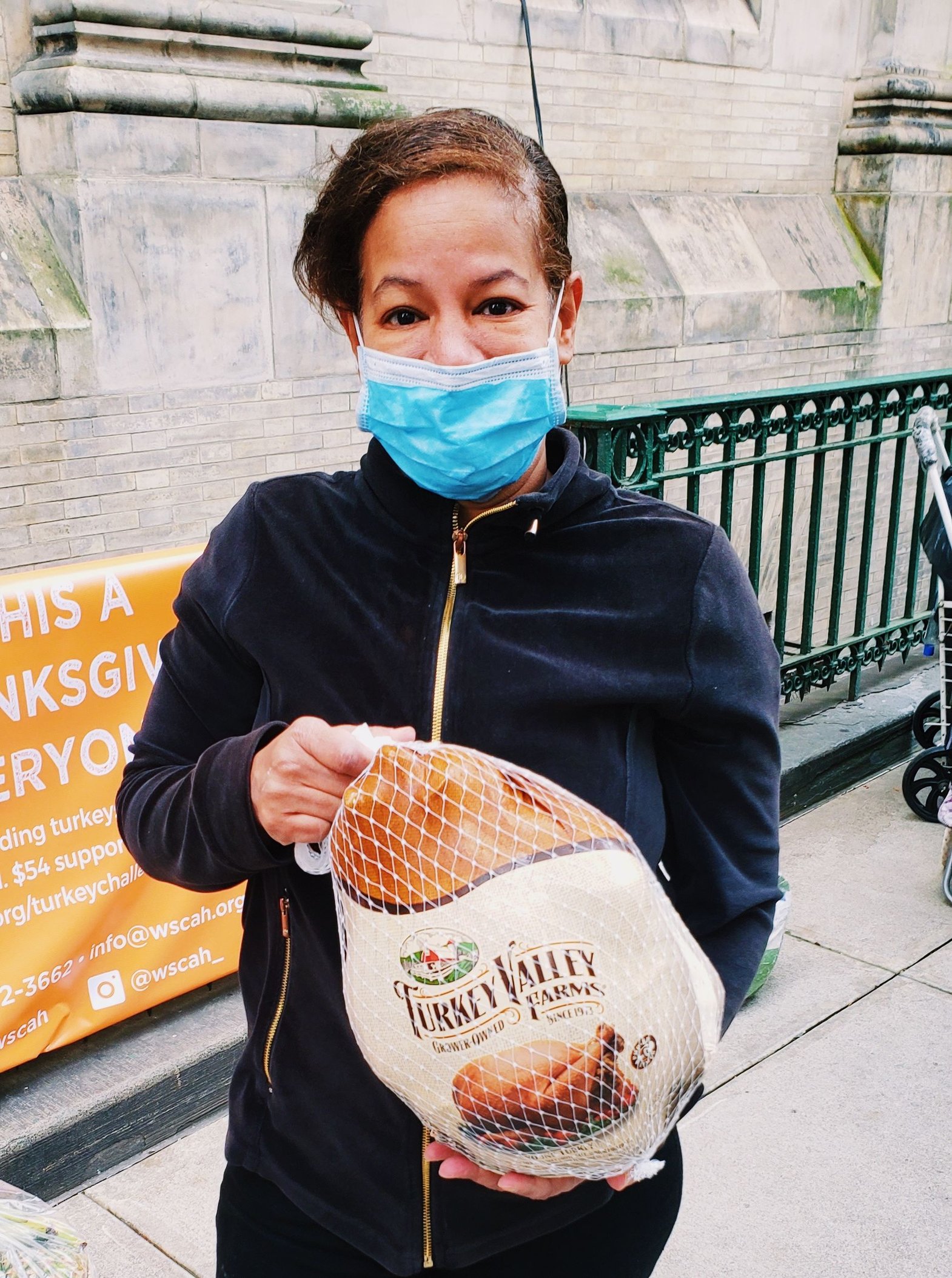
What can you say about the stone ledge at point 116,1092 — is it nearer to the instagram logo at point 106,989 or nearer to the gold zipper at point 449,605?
the instagram logo at point 106,989

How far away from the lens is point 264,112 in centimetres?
553

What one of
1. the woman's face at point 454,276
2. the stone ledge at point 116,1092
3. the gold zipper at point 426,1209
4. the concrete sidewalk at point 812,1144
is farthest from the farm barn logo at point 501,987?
the stone ledge at point 116,1092

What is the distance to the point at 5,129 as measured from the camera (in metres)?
5.30

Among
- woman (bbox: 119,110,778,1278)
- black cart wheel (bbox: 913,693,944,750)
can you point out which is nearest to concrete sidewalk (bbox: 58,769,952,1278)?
black cart wheel (bbox: 913,693,944,750)

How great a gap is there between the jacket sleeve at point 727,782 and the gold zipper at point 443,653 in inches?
10.3

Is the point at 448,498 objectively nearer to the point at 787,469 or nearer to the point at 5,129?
the point at 787,469

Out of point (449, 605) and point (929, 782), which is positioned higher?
point (449, 605)

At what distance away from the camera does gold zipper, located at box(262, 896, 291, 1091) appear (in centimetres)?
152

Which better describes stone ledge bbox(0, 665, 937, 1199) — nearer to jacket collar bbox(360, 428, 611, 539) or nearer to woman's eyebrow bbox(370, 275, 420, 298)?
jacket collar bbox(360, 428, 611, 539)

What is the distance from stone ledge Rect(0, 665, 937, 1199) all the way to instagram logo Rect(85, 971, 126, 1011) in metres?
0.13

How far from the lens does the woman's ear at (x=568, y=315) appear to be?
5.19 feet

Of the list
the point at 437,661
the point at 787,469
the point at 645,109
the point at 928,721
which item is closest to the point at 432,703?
the point at 437,661

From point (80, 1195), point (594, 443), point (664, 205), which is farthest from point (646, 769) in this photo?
point (664, 205)

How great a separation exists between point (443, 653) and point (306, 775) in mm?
226
